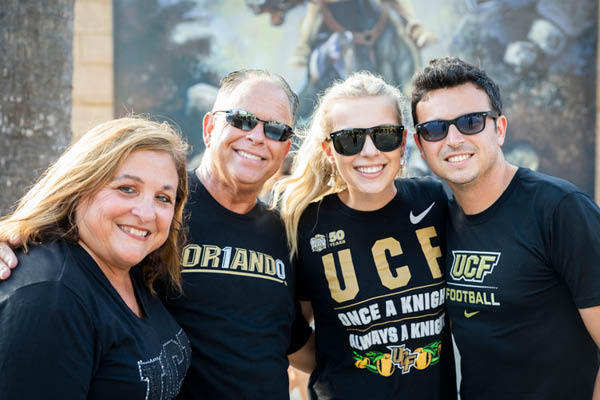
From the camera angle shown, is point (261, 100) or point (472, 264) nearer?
point (472, 264)

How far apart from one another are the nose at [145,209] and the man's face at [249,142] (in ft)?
2.59

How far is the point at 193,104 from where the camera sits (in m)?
8.41

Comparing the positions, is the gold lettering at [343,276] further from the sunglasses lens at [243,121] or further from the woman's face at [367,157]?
the sunglasses lens at [243,121]

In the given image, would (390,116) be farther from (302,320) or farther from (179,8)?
(179,8)

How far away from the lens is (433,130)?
8.63 ft

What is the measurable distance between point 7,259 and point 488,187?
2.03m

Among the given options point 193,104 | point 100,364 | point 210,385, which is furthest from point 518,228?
point 193,104

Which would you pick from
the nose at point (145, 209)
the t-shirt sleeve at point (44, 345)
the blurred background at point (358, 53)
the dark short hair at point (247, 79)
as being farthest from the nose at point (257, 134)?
the blurred background at point (358, 53)

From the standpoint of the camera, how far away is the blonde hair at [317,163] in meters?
2.84

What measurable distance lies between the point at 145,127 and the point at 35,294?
0.73 m

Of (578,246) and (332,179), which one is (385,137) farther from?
(578,246)

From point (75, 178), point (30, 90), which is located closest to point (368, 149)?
point (75, 178)

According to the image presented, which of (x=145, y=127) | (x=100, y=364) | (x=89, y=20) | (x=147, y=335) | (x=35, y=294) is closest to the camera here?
(x=35, y=294)

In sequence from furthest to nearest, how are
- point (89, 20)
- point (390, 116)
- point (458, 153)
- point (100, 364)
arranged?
1. point (89, 20)
2. point (390, 116)
3. point (458, 153)
4. point (100, 364)
